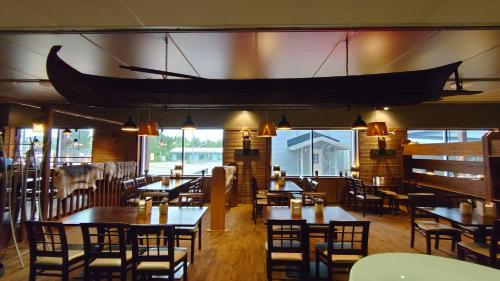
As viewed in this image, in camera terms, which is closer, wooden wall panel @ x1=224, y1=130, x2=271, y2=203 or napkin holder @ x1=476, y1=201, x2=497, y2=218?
napkin holder @ x1=476, y1=201, x2=497, y2=218

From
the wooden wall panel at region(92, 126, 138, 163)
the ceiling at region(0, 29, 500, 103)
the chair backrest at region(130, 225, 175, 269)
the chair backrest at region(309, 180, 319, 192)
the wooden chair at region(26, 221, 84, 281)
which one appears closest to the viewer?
the chair backrest at region(130, 225, 175, 269)

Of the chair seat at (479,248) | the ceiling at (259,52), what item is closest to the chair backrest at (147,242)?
the ceiling at (259,52)

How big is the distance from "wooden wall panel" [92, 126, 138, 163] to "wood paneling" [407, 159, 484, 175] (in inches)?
320

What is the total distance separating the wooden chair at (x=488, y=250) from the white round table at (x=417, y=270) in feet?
7.01

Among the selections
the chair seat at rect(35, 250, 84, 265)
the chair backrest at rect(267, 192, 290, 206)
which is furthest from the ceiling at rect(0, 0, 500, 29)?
the chair backrest at rect(267, 192, 290, 206)

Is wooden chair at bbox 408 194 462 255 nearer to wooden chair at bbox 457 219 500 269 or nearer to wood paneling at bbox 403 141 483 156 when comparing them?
wooden chair at bbox 457 219 500 269

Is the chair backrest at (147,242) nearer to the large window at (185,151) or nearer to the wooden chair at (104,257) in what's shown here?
the wooden chair at (104,257)

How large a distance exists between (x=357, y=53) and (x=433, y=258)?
3380mm

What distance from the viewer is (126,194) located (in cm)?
610

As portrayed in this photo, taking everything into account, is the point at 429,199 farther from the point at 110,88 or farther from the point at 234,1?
the point at 110,88

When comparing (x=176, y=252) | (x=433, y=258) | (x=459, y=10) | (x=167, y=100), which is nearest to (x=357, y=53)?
(x=459, y=10)

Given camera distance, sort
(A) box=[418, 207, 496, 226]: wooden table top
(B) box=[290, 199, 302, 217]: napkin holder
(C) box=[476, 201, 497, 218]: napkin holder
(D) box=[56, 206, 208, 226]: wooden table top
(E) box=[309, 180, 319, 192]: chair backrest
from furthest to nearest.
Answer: (E) box=[309, 180, 319, 192]: chair backrest
(C) box=[476, 201, 497, 218]: napkin holder
(B) box=[290, 199, 302, 217]: napkin holder
(A) box=[418, 207, 496, 226]: wooden table top
(D) box=[56, 206, 208, 226]: wooden table top

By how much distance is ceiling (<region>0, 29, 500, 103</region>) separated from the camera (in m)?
3.43

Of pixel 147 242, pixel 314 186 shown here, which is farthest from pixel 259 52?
pixel 314 186
